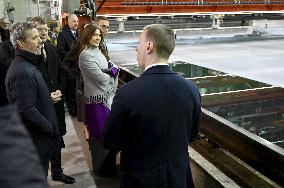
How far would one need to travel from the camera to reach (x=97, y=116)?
8.68 feet

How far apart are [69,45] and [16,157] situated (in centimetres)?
376

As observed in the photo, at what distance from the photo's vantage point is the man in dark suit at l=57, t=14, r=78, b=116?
421cm

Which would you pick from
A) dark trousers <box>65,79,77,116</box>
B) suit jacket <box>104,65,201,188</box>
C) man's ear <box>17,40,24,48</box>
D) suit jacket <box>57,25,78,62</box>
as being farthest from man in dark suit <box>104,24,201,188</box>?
dark trousers <box>65,79,77,116</box>

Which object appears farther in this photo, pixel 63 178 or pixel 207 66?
pixel 207 66

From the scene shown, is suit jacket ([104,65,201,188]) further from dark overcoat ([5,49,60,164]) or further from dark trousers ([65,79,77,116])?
dark trousers ([65,79,77,116])

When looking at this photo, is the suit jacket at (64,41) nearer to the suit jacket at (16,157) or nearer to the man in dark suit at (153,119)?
the man in dark suit at (153,119)

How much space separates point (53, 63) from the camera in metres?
2.85

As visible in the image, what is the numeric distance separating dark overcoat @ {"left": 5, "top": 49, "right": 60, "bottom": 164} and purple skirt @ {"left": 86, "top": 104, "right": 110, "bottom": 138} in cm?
64

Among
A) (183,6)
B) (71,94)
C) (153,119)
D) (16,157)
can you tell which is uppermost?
(183,6)

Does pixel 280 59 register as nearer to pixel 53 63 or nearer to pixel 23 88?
pixel 53 63

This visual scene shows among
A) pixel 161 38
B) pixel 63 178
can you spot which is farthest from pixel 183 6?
pixel 161 38

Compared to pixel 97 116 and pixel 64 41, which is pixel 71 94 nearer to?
pixel 64 41

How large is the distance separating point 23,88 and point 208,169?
5.02 feet

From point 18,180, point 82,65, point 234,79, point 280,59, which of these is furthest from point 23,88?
point 280,59
